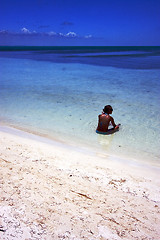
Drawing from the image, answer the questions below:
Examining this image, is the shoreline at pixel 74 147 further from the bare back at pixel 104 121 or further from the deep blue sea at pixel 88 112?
the bare back at pixel 104 121

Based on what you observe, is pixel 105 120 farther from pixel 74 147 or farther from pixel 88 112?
pixel 88 112

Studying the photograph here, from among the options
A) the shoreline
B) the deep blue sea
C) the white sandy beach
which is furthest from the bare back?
the white sandy beach

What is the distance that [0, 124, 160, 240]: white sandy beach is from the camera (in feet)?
7.57

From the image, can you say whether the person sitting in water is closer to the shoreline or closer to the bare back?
the bare back

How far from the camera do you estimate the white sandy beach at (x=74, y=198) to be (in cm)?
231

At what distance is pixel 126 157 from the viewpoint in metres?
4.83

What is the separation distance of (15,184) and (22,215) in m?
0.67

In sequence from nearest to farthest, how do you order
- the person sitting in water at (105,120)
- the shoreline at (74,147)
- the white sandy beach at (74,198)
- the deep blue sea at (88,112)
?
the white sandy beach at (74,198) < the shoreline at (74,147) < the deep blue sea at (88,112) < the person sitting in water at (105,120)

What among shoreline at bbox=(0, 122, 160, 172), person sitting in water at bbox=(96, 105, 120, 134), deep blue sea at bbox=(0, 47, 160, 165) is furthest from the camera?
person sitting in water at bbox=(96, 105, 120, 134)

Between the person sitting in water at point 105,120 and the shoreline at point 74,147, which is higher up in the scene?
the person sitting in water at point 105,120

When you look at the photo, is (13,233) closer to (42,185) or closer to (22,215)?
(22,215)

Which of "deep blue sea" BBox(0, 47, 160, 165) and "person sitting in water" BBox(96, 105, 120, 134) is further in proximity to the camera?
"person sitting in water" BBox(96, 105, 120, 134)

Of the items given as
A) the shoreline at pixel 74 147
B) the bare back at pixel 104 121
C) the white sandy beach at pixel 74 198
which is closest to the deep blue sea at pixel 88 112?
the shoreline at pixel 74 147

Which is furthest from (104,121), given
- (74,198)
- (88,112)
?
(74,198)
